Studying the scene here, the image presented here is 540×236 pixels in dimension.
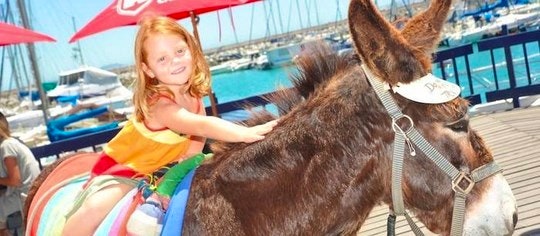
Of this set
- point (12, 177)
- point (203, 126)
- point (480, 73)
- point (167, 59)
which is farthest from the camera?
point (480, 73)

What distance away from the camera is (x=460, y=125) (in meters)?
1.84

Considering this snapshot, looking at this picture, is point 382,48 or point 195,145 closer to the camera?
point 382,48

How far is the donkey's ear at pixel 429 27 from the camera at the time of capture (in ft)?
6.24

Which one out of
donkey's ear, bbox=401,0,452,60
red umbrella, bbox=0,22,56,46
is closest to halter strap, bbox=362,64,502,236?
donkey's ear, bbox=401,0,452,60

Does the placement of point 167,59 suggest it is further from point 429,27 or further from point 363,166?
point 429,27

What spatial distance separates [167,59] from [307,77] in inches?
21.1

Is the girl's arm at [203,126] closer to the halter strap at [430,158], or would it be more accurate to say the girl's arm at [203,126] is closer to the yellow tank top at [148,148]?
the yellow tank top at [148,148]

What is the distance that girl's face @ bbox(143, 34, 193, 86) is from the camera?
2.15 metres

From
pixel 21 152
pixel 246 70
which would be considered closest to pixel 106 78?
pixel 246 70

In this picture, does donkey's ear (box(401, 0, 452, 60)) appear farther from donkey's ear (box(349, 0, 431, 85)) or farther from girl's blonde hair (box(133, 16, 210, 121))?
girl's blonde hair (box(133, 16, 210, 121))

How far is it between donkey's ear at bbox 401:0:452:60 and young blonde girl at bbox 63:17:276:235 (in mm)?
560

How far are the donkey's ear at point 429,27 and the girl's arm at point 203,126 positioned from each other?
557mm

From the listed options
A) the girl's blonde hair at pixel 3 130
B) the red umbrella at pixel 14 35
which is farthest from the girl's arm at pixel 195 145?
the girl's blonde hair at pixel 3 130

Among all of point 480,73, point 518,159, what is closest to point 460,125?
point 518,159
